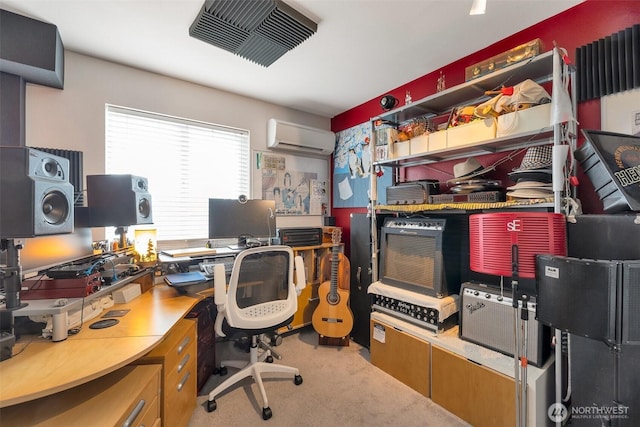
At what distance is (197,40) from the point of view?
1974 millimetres

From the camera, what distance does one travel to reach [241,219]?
103 inches

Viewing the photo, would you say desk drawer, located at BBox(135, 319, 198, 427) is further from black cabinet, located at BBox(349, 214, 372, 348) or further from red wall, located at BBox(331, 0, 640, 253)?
red wall, located at BBox(331, 0, 640, 253)

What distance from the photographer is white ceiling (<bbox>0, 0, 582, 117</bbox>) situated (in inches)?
65.3

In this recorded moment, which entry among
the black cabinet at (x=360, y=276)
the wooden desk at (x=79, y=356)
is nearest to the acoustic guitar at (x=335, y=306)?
the black cabinet at (x=360, y=276)

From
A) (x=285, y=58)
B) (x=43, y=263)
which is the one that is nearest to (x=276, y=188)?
(x=285, y=58)

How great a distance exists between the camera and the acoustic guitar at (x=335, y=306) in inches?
102

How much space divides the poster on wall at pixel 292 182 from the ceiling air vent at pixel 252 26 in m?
1.24

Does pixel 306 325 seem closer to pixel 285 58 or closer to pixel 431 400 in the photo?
pixel 431 400

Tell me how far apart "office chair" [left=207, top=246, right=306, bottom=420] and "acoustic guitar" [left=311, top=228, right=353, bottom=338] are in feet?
1.75

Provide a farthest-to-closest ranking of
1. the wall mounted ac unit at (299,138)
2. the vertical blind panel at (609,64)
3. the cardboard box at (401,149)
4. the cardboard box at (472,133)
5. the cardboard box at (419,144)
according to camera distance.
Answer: the wall mounted ac unit at (299,138) < the cardboard box at (401,149) < the cardboard box at (419,144) < the cardboard box at (472,133) < the vertical blind panel at (609,64)

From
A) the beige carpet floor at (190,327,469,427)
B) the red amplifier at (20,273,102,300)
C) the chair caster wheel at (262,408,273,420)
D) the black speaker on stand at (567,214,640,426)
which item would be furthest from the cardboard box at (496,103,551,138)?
the red amplifier at (20,273,102,300)

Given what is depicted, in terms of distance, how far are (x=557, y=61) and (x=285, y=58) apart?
5.78ft

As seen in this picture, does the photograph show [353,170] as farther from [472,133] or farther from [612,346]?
[612,346]

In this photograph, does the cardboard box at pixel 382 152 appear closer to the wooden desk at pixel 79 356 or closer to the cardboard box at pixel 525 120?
the cardboard box at pixel 525 120
